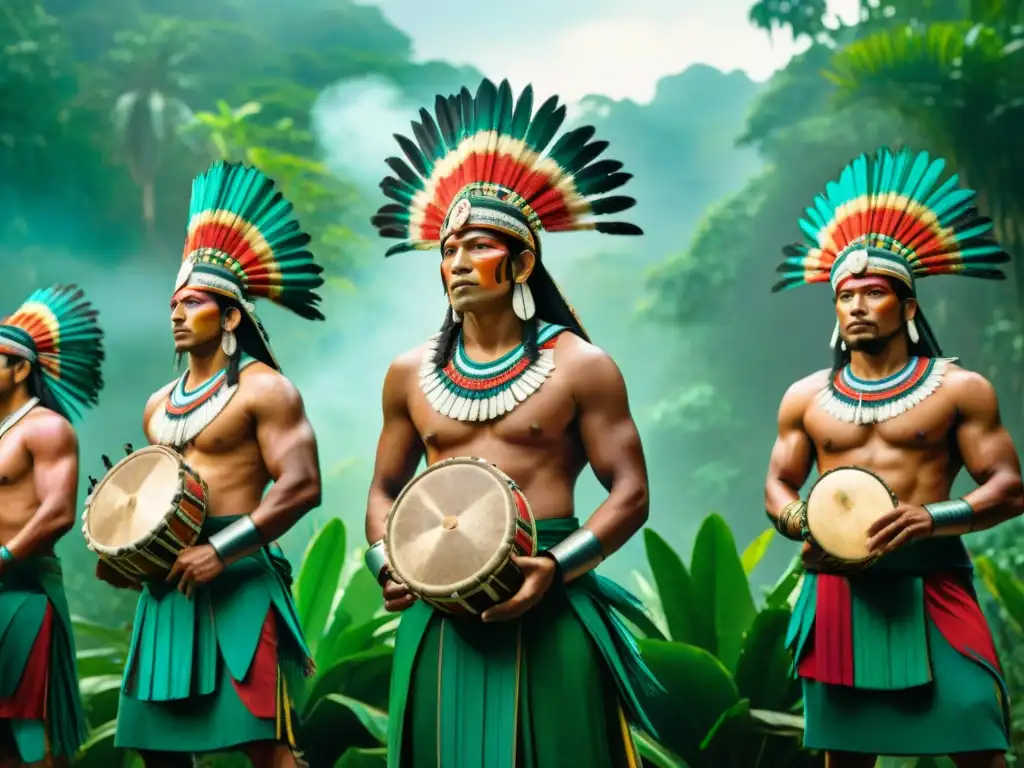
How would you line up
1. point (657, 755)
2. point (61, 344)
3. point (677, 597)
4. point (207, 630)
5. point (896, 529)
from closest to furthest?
1. point (896, 529)
2. point (207, 630)
3. point (657, 755)
4. point (61, 344)
5. point (677, 597)

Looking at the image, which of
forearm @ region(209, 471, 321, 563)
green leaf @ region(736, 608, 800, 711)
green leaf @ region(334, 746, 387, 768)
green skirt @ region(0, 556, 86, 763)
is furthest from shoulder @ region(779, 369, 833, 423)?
green skirt @ region(0, 556, 86, 763)

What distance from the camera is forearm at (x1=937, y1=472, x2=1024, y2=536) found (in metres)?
3.04

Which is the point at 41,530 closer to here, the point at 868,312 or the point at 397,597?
the point at 397,597

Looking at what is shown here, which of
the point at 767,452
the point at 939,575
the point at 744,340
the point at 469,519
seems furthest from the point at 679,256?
the point at 469,519

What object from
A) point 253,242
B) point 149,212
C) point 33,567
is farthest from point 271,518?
point 149,212

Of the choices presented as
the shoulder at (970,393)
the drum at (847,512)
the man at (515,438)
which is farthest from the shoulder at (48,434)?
the shoulder at (970,393)

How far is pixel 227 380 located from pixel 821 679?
189cm

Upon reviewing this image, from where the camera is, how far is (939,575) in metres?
3.18

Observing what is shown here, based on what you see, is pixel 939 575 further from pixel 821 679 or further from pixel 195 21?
pixel 195 21

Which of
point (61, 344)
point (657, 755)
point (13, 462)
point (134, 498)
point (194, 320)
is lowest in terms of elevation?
point (657, 755)

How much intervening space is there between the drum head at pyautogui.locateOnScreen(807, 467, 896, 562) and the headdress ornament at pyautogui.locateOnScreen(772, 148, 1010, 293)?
65 centimetres

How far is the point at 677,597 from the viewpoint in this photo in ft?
15.2

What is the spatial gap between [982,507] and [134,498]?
7.39 ft

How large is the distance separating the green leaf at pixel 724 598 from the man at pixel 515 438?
179 centimetres
